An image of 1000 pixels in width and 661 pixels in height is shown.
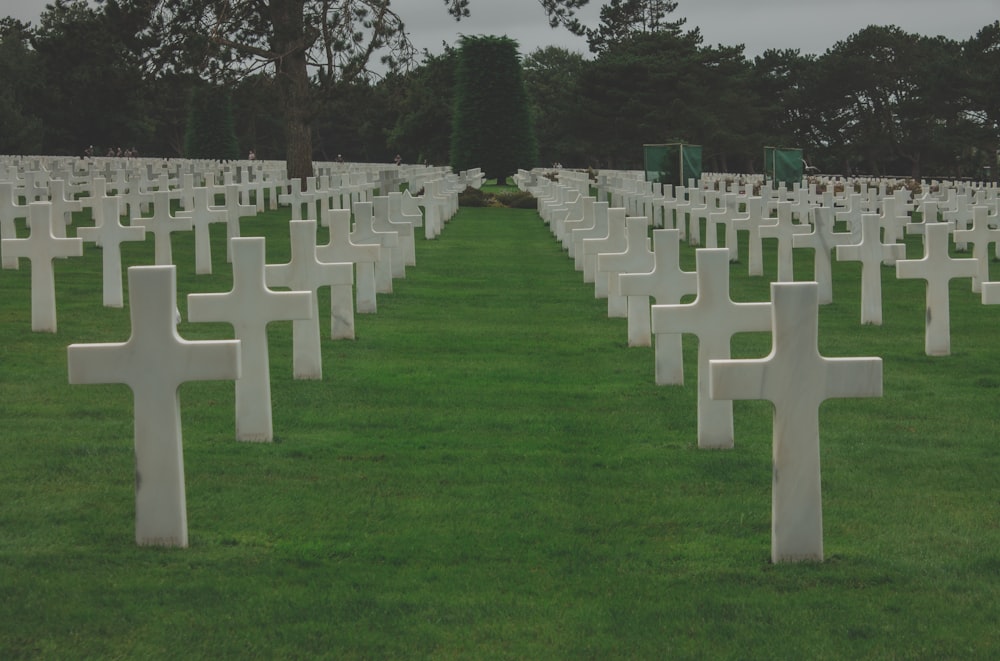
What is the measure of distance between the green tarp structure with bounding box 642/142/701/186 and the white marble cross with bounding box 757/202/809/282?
75.9ft

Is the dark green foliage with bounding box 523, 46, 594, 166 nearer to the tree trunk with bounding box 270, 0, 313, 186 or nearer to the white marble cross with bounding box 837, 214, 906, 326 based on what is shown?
the tree trunk with bounding box 270, 0, 313, 186

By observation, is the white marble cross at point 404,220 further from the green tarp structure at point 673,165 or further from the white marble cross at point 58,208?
the green tarp structure at point 673,165

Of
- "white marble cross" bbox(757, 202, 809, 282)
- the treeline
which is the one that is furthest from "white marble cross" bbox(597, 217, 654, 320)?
the treeline

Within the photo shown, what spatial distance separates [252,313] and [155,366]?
74.4 inches

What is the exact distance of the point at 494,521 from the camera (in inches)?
237

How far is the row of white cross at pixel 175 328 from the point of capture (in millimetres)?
5484

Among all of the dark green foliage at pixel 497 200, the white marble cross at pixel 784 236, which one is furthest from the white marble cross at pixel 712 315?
the dark green foliage at pixel 497 200

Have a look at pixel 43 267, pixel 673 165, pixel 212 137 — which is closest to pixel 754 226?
pixel 43 267

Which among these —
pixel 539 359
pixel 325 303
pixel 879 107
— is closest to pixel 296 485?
pixel 539 359

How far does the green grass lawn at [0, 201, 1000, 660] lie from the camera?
15.7ft

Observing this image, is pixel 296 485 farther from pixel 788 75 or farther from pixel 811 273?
pixel 788 75

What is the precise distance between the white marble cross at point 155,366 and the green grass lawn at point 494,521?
1.14 feet

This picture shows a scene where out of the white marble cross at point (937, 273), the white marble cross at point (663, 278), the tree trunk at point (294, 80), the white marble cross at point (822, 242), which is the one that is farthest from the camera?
the tree trunk at point (294, 80)

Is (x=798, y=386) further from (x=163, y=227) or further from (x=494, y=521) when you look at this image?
(x=163, y=227)
